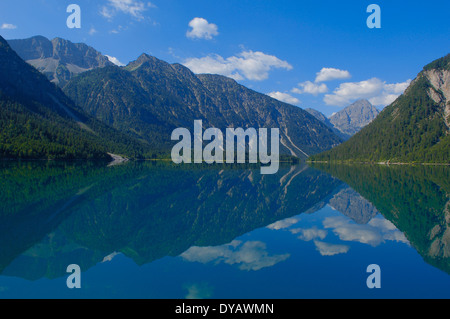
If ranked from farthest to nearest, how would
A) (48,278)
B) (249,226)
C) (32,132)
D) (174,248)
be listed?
(32,132)
(249,226)
(174,248)
(48,278)

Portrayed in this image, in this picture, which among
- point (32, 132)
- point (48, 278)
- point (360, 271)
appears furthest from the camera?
point (32, 132)

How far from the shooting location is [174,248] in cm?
1741

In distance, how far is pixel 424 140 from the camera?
188250 millimetres

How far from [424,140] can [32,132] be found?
245189 mm

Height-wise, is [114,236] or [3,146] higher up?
[3,146]

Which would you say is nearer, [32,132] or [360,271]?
[360,271]

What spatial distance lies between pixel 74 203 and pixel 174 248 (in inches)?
701
